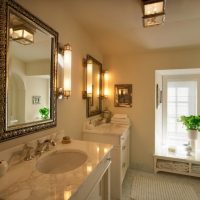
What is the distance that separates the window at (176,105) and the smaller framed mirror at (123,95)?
986mm

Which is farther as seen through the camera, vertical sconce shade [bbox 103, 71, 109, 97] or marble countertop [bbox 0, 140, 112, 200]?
vertical sconce shade [bbox 103, 71, 109, 97]

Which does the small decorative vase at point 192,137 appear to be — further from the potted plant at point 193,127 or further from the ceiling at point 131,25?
the ceiling at point 131,25

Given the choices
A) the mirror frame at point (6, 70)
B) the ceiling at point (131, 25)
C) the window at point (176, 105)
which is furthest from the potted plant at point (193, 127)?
the mirror frame at point (6, 70)

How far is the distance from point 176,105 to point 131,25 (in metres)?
2.06

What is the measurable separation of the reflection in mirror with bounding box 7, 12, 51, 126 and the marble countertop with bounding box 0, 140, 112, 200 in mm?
336

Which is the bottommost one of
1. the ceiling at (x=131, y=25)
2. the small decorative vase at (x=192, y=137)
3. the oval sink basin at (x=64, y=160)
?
the small decorative vase at (x=192, y=137)

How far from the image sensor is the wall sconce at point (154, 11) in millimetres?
1469

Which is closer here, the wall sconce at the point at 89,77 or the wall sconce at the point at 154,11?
the wall sconce at the point at 154,11

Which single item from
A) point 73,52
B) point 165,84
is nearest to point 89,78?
point 73,52

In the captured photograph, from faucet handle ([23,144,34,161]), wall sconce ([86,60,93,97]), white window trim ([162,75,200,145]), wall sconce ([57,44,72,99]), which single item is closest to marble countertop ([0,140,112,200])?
faucet handle ([23,144,34,161])

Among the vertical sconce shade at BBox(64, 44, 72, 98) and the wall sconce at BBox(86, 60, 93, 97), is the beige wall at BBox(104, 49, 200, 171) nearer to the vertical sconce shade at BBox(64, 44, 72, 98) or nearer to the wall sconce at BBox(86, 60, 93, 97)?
the wall sconce at BBox(86, 60, 93, 97)

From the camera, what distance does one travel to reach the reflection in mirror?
1.12 metres

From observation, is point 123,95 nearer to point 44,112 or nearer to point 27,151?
point 44,112

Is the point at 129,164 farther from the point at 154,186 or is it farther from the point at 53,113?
the point at 53,113
